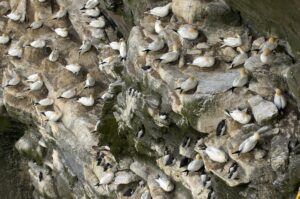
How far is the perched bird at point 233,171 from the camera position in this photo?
9211mm

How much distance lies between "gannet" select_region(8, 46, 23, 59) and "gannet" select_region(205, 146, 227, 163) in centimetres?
735

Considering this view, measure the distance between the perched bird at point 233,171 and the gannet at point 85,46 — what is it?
641 cm

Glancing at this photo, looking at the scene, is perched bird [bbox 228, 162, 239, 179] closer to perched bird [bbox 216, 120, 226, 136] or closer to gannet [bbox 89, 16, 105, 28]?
perched bird [bbox 216, 120, 226, 136]

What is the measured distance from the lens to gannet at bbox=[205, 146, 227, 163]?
31.1 ft

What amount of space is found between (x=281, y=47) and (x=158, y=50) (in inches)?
90.1

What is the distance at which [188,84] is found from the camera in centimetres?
1026

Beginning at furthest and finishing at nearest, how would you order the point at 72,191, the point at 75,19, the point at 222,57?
the point at 75,19, the point at 72,191, the point at 222,57

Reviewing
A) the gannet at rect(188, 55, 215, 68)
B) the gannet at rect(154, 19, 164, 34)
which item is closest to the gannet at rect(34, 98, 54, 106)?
the gannet at rect(154, 19, 164, 34)

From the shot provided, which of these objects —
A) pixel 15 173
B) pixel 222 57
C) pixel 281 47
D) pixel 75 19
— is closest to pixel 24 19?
pixel 75 19

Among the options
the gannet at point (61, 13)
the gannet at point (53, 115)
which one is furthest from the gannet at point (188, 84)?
the gannet at point (61, 13)

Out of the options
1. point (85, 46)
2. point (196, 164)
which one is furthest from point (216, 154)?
point (85, 46)

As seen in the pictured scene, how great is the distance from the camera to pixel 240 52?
10.8 m

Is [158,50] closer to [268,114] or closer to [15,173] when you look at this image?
[268,114]

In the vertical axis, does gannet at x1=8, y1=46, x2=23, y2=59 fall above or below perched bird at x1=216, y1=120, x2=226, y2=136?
below
